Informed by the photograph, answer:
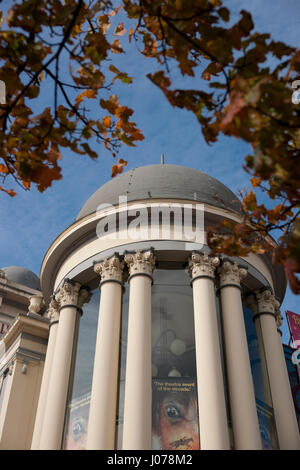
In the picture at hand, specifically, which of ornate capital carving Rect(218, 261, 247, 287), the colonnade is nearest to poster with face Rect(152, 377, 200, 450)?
the colonnade

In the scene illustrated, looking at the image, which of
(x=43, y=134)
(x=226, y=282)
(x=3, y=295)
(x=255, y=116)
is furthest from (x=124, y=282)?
(x=3, y=295)

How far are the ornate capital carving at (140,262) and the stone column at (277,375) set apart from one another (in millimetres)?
5287

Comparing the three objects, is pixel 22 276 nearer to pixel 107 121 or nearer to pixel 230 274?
pixel 230 274

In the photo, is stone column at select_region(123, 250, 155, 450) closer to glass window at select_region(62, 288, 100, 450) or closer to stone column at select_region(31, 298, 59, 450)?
glass window at select_region(62, 288, 100, 450)

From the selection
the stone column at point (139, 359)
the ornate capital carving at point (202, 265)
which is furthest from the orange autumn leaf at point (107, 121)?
the ornate capital carving at point (202, 265)

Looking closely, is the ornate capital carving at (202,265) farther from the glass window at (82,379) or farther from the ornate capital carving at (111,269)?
the glass window at (82,379)

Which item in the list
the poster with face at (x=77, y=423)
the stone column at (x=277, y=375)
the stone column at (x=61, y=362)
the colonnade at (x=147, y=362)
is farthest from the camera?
the stone column at (x=277, y=375)

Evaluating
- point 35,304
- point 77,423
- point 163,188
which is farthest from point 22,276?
point 77,423

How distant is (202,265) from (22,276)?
89.2 feet

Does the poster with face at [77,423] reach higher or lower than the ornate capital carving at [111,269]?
lower

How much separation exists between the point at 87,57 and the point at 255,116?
2.74m

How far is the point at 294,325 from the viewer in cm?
3594

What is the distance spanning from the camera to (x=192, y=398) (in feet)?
52.2
